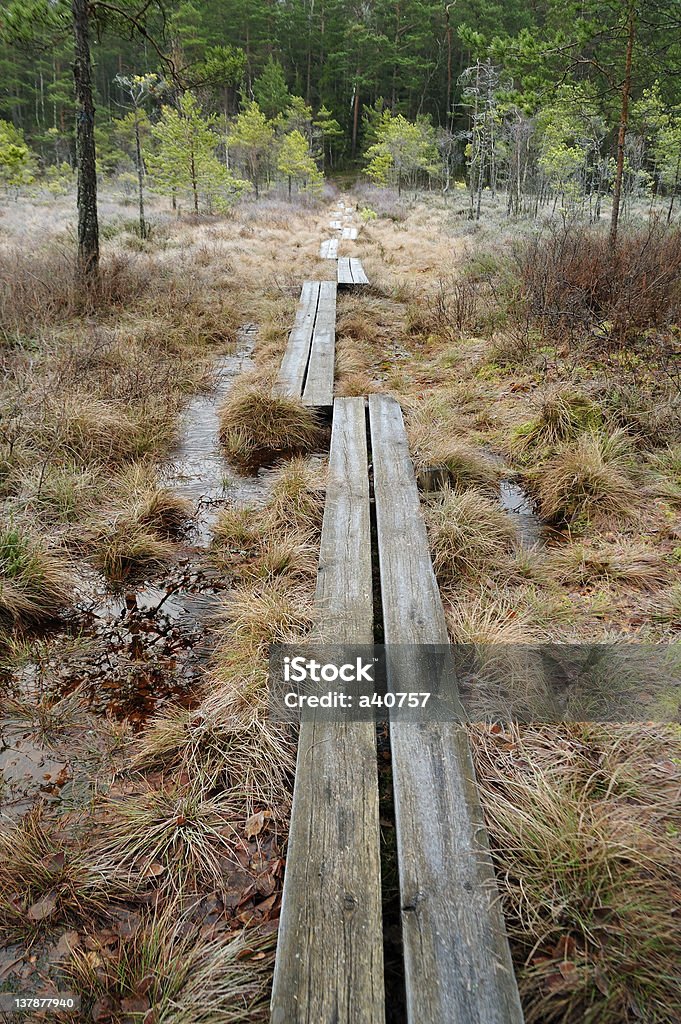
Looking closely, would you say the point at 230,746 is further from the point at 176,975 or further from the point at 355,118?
the point at 355,118

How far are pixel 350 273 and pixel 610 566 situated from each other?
9046 millimetres

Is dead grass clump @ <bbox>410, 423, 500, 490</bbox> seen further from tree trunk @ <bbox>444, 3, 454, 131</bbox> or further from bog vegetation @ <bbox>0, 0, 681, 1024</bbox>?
tree trunk @ <bbox>444, 3, 454, 131</bbox>

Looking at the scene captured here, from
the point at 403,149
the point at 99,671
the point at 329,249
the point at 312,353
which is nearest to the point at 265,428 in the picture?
the point at 312,353

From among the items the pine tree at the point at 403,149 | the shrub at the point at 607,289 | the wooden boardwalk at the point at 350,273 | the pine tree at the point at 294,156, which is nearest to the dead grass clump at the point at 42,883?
the shrub at the point at 607,289

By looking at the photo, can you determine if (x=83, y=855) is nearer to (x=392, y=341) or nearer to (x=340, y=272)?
(x=392, y=341)

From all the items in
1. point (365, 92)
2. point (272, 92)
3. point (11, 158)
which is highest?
point (365, 92)

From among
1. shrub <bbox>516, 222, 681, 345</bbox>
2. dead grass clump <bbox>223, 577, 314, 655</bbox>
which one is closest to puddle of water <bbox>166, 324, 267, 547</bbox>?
dead grass clump <bbox>223, 577, 314, 655</bbox>

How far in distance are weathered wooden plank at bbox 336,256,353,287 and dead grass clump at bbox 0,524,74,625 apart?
8.15 metres

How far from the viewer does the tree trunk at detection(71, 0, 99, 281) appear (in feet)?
23.4

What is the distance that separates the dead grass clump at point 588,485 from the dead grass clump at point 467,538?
0.40 metres

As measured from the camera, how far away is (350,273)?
1070 centimetres

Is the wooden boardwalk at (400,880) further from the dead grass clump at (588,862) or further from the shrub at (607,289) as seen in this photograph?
the shrub at (607,289)

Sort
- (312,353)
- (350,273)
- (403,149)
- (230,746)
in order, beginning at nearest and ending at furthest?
1. (230,746)
2. (312,353)
3. (350,273)
4. (403,149)

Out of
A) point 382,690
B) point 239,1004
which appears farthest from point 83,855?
point 382,690
